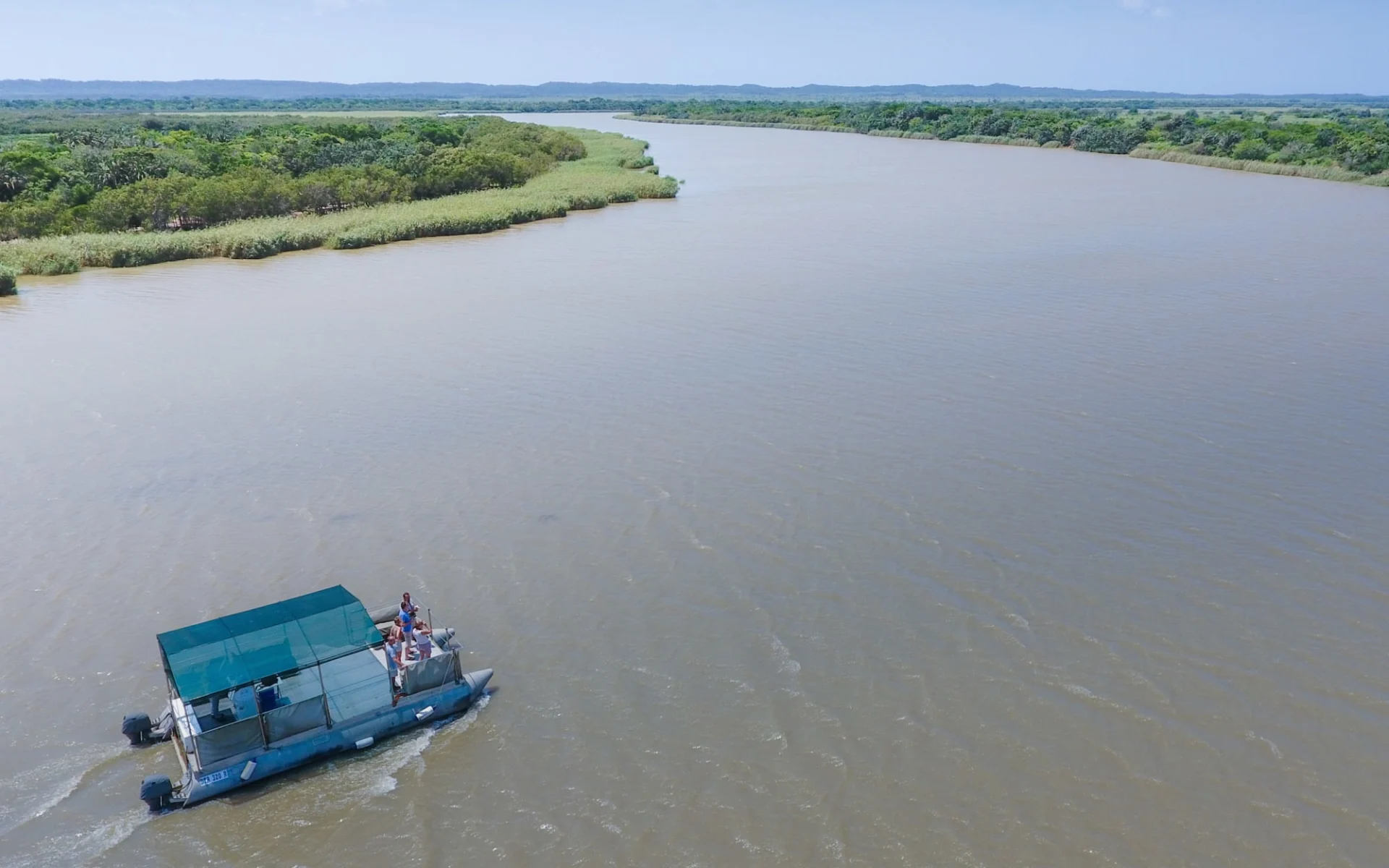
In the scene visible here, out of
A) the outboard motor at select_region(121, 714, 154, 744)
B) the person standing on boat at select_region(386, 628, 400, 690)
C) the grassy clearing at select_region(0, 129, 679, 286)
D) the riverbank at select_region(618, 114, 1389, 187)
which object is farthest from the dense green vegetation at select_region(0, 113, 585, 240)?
the riverbank at select_region(618, 114, 1389, 187)

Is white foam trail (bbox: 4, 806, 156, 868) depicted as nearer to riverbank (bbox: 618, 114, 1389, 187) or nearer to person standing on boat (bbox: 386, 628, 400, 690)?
person standing on boat (bbox: 386, 628, 400, 690)

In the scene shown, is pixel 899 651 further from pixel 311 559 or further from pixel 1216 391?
pixel 1216 391

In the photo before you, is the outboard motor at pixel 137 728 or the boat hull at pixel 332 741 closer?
the boat hull at pixel 332 741

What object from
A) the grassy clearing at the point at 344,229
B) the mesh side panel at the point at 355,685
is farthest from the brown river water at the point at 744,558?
the grassy clearing at the point at 344,229

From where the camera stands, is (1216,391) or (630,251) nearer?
(1216,391)

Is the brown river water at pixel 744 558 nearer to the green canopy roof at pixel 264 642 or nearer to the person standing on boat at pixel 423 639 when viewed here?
the person standing on boat at pixel 423 639

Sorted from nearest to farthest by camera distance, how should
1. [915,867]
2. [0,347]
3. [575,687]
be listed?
[915,867] → [575,687] → [0,347]

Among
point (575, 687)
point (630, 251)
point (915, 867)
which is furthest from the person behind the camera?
point (630, 251)

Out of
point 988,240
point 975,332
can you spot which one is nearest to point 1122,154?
point 988,240
